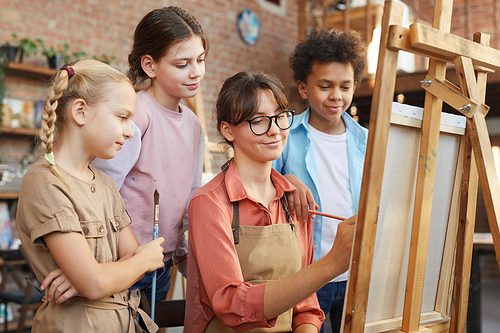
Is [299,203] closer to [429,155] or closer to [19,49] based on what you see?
[429,155]

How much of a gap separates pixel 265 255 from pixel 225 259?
0.14 m

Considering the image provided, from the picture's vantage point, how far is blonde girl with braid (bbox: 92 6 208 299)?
1365 mm

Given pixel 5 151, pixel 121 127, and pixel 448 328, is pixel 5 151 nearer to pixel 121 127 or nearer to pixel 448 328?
pixel 121 127

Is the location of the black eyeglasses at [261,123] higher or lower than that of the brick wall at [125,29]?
lower

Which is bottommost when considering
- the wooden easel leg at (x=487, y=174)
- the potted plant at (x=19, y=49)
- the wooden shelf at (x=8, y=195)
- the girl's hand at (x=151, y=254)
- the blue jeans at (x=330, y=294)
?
the wooden shelf at (x=8, y=195)

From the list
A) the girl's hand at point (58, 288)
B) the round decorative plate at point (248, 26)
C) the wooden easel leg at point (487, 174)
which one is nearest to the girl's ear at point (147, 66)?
the girl's hand at point (58, 288)

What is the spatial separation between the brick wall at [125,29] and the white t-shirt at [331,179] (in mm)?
1310

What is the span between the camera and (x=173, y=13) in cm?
141

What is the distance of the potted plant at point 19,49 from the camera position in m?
4.07

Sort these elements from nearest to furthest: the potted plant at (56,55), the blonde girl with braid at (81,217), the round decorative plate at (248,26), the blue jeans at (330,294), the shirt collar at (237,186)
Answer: the blonde girl with braid at (81,217) < the shirt collar at (237,186) < the blue jeans at (330,294) < the potted plant at (56,55) < the round decorative plate at (248,26)

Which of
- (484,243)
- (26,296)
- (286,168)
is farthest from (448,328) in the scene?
(26,296)

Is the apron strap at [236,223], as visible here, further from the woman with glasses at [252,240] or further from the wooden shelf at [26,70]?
the wooden shelf at [26,70]

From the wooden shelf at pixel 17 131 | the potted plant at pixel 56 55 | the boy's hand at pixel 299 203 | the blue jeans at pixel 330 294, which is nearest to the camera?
the boy's hand at pixel 299 203

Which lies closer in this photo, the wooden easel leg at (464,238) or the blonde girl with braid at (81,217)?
the blonde girl with braid at (81,217)
